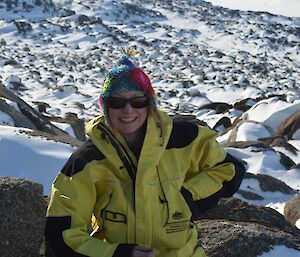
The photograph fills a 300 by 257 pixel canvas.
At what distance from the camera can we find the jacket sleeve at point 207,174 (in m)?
Result: 3.68

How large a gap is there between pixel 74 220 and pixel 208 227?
82.7 inches

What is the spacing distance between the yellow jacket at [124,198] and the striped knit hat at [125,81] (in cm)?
16

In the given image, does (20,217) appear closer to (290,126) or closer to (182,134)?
(182,134)

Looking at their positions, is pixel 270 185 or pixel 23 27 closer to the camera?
pixel 270 185

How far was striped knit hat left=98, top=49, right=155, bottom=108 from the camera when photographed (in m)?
3.43

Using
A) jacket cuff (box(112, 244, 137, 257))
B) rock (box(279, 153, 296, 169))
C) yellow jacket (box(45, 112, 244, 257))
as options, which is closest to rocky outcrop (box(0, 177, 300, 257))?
yellow jacket (box(45, 112, 244, 257))

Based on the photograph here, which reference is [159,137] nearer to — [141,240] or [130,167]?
[130,167]

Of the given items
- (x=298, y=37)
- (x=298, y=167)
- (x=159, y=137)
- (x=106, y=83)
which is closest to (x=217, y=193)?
(x=159, y=137)

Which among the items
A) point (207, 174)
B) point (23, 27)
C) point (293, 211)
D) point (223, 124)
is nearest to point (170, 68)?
point (23, 27)

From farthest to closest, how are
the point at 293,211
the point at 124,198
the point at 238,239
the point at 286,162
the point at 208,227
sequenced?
the point at 286,162, the point at 293,211, the point at 208,227, the point at 238,239, the point at 124,198

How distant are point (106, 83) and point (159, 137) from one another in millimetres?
441

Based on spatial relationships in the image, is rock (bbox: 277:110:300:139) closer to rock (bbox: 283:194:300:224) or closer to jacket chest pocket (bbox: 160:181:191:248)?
rock (bbox: 283:194:300:224)

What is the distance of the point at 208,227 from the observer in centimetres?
513

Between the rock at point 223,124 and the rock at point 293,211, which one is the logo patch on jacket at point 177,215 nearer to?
the rock at point 293,211
